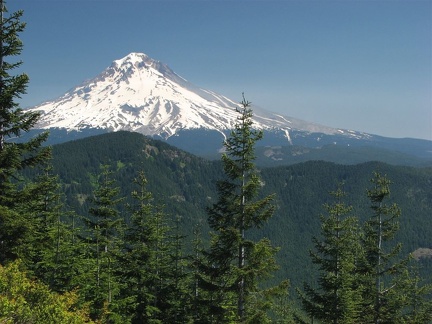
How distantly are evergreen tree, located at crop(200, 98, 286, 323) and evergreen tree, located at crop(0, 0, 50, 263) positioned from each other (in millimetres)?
8285

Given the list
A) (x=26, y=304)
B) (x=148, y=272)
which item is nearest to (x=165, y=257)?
(x=148, y=272)

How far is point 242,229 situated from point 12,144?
36.0 feet

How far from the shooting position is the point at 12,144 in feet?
60.1

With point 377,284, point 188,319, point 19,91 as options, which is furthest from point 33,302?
point 377,284

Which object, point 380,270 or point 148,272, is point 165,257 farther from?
point 380,270

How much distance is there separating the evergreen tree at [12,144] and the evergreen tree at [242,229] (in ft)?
27.2

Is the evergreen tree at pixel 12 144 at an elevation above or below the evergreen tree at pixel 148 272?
above

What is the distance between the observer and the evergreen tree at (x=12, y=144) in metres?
17.6

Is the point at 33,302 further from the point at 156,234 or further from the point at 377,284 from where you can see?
the point at 377,284

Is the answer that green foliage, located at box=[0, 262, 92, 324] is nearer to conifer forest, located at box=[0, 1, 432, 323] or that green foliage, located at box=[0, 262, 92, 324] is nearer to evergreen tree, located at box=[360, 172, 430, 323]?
conifer forest, located at box=[0, 1, 432, 323]

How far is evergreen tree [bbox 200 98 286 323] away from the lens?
1944 cm

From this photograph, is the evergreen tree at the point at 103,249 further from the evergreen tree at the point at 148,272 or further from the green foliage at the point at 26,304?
the green foliage at the point at 26,304

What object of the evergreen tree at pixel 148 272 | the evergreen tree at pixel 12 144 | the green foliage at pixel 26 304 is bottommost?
the evergreen tree at pixel 148 272

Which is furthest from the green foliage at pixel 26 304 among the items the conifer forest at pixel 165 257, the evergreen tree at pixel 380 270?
the evergreen tree at pixel 380 270
